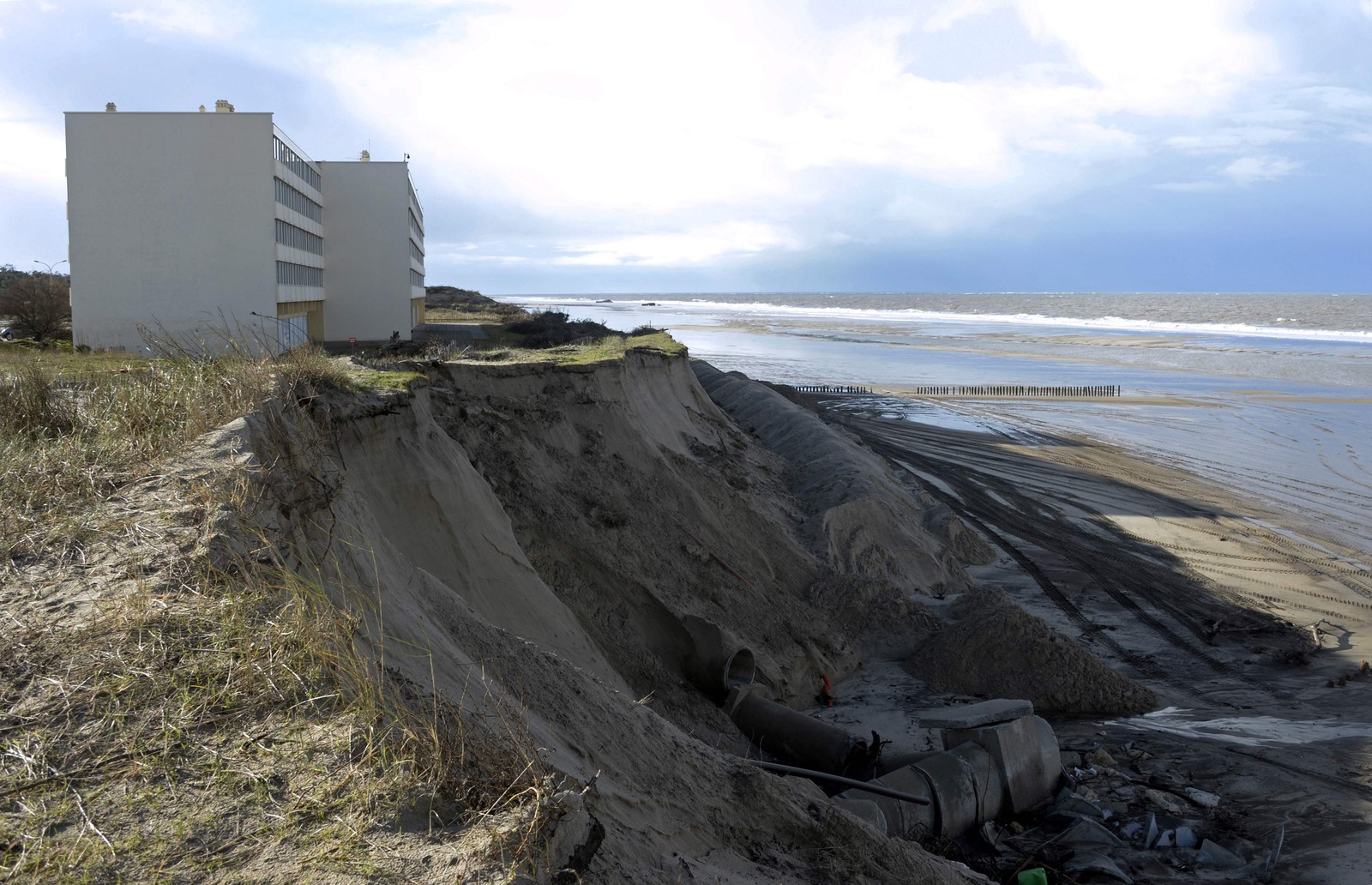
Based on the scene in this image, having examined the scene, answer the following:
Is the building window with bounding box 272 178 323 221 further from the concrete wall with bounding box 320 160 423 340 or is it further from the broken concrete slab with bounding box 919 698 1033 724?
the broken concrete slab with bounding box 919 698 1033 724

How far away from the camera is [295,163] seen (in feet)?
130

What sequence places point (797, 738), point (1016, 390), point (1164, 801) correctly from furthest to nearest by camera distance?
point (1016, 390) < point (797, 738) < point (1164, 801)

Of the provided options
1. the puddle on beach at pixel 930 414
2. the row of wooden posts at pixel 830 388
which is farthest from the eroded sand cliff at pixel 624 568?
the row of wooden posts at pixel 830 388

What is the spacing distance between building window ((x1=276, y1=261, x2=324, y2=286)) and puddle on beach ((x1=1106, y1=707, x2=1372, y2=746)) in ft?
115

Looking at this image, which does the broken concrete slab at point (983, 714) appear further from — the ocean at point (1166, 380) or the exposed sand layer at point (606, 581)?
the ocean at point (1166, 380)

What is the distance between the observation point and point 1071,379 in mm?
49625

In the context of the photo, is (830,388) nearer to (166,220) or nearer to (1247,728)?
(166,220)

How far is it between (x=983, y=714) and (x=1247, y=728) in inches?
159

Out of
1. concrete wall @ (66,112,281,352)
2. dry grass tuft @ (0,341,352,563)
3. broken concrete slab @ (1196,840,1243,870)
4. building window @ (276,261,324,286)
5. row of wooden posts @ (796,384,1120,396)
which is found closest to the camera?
dry grass tuft @ (0,341,352,563)

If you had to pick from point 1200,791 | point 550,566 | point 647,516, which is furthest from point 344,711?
point 647,516

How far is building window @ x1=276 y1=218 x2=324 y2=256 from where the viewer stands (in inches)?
1449

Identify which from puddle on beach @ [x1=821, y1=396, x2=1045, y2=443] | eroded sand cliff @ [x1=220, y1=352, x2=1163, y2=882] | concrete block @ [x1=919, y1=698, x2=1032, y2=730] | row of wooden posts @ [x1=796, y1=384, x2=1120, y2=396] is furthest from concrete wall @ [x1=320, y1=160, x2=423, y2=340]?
concrete block @ [x1=919, y1=698, x2=1032, y2=730]

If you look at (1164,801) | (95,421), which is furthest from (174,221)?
(1164,801)

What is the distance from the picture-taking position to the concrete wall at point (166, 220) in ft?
111
